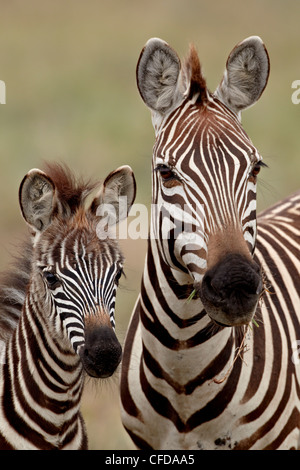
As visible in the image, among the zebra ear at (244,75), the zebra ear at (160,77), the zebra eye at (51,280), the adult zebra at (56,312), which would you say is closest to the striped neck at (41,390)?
the adult zebra at (56,312)

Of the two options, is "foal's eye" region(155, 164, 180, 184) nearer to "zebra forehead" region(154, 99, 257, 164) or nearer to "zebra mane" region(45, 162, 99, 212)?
"zebra forehead" region(154, 99, 257, 164)

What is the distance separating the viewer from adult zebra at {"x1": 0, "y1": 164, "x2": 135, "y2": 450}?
6078 millimetres

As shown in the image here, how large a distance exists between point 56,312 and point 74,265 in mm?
390

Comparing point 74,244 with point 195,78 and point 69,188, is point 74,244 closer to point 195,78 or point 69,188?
point 69,188

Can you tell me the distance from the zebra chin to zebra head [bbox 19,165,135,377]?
76 centimetres

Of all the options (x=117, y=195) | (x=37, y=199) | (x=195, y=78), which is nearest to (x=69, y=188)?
(x=37, y=199)

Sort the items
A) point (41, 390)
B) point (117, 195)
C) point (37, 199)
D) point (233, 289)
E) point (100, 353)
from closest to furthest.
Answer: point (233, 289), point (100, 353), point (41, 390), point (37, 199), point (117, 195)

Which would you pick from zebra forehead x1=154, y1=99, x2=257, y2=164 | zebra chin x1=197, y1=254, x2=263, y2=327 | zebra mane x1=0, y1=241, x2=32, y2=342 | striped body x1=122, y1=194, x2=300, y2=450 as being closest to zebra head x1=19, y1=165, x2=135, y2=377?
zebra mane x1=0, y1=241, x2=32, y2=342

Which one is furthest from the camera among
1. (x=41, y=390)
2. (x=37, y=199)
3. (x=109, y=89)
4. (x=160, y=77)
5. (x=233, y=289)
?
(x=109, y=89)

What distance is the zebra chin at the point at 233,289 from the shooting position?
18.0 ft

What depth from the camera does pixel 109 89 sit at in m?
29.5

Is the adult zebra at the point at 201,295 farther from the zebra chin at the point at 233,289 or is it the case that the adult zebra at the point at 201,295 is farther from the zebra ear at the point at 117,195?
the zebra ear at the point at 117,195

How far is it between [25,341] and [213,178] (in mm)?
1911

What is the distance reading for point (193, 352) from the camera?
6.53 metres
